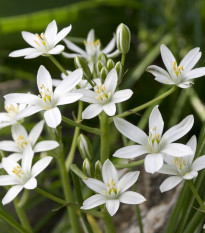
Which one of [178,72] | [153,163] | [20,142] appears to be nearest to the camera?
[153,163]

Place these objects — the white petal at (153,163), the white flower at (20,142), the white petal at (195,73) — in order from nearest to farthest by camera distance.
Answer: the white petal at (153,163) → the white petal at (195,73) → the white flower at (20,142)

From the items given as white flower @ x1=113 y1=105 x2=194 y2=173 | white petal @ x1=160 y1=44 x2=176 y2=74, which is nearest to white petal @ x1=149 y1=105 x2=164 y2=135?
white flower @ x1=113 y1=105 x2=194 y2=173

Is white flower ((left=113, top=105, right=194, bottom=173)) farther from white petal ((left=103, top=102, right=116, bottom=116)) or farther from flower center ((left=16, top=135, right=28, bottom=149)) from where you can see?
flower center ((left=16, top=135, right=28, bottom=149))

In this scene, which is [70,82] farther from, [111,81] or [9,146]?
[9,146]

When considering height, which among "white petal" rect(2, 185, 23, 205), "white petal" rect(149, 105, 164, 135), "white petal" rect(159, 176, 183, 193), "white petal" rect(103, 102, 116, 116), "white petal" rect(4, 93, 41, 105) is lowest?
"white petal" rect(159, 176, 183, 193)

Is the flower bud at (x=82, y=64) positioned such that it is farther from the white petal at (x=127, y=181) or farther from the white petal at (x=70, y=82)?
the white petal at (x=127, y=181)

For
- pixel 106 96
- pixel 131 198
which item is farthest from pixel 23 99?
pixel 131 198

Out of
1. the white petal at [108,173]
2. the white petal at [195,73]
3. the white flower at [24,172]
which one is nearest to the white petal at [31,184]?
the white flower at [24,172]
